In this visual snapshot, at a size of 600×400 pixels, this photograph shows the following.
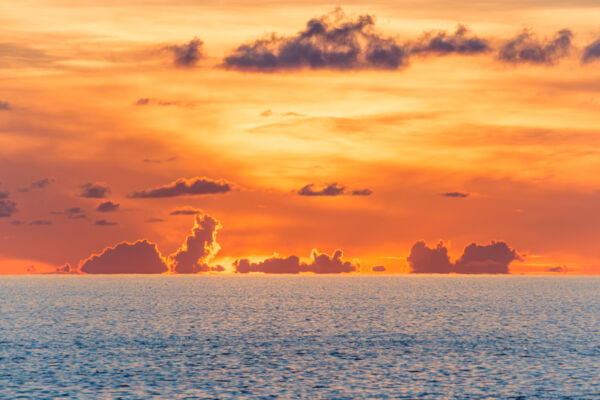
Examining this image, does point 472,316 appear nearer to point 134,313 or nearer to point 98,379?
point 134,313

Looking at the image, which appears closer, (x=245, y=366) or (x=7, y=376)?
(x=7, y=376)

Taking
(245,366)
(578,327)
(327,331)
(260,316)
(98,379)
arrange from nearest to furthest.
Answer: (98,379) < (245,366) < (327,331) < (578,327) < (260,316)

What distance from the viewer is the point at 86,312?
183250 millimetres

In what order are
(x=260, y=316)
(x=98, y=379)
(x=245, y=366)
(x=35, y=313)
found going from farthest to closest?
1. (x=35, y=313)
2. (x=260, y=316)
3. (x=245, y=366)
4. (x=98, y=379)

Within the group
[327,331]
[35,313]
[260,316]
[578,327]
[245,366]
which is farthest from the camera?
→ [35,313]

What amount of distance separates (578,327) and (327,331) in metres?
48.1

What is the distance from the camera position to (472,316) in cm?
17025

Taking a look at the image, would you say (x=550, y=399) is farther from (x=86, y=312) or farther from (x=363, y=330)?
(x=86, y=312)

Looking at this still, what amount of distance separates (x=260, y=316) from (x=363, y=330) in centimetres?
3989

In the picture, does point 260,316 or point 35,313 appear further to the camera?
point 35,313

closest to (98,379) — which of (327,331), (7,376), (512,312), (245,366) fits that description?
(7,376)

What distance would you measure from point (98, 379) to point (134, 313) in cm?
10476

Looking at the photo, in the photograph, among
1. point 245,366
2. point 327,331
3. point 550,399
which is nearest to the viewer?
Result: point 550,399

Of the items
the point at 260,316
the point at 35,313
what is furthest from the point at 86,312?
the point at 260,316
